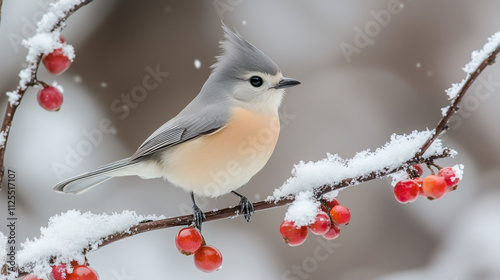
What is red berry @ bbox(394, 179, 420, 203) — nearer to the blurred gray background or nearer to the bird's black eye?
the bird's black eye

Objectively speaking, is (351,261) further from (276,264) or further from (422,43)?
(422,43)

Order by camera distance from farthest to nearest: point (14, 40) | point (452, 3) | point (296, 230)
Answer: point (452, 3) → point (14, 40) → point (296, 230)

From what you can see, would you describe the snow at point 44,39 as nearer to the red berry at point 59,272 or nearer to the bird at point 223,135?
the red berry at point 59,272

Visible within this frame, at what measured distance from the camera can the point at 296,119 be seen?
387cm

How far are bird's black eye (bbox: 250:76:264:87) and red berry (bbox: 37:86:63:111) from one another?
125 centimetres

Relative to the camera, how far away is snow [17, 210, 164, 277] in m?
1.32

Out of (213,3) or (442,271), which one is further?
(213,3)

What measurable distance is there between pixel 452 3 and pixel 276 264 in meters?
2.56

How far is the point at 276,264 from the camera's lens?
364cm

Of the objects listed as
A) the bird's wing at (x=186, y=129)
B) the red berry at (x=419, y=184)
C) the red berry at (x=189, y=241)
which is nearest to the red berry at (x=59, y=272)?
the red berry at (x=189, y=241)

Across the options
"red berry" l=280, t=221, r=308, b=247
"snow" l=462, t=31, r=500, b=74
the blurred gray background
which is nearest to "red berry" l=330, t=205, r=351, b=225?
"red berry" l=280, t=221, r=308, b=247

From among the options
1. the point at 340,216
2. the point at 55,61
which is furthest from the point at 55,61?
the point at 340,216

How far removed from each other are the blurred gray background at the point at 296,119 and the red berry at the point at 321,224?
203cm

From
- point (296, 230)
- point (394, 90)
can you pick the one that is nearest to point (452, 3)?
point (394, 90)
